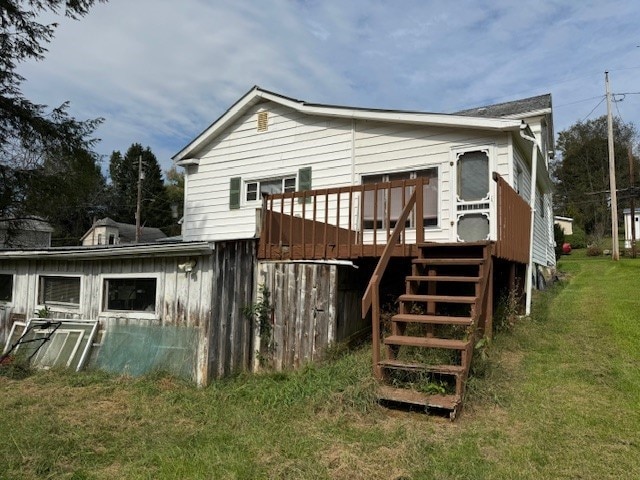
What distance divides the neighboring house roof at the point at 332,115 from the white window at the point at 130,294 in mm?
4716

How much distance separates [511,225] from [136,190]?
2071 inches

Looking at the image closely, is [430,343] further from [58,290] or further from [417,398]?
[58,290]

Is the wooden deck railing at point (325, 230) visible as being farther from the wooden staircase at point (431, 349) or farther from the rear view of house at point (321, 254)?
the wooden staircase at point (431, 349)

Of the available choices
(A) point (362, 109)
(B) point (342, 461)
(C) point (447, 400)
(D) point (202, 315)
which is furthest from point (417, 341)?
(A) point (362, 109)

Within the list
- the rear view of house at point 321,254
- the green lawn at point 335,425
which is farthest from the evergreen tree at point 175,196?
the green lawn at point 335,425

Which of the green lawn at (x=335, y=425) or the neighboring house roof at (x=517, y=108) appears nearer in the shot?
the green lawn at (x=335, y=425)

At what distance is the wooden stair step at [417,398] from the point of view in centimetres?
432

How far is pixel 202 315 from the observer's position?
6531 mm

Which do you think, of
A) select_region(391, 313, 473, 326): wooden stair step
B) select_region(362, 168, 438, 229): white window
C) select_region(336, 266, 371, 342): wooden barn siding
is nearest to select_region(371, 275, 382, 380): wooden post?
select_region(391, 313, 473, 326): wooden stair step

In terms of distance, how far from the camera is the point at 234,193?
36.2ft

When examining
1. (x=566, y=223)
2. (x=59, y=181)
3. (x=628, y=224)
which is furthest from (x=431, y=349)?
(x=566, y=223)

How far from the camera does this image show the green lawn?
11.6 ft

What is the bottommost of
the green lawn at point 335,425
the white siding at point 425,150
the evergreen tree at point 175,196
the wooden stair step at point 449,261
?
the green lawn at point 335,425

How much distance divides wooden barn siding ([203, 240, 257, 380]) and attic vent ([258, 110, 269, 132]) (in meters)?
4.77
